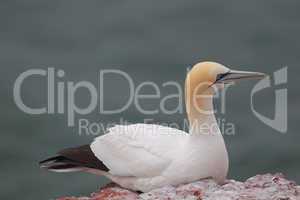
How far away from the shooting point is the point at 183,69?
11.8m

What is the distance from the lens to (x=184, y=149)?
20.8 feet

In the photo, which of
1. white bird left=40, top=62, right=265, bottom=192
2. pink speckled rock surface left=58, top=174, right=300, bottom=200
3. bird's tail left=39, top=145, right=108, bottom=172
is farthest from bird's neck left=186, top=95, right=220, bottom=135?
bird's tail left=39, top=145, right=108, bottom=172

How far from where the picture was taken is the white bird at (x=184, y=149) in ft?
20.3

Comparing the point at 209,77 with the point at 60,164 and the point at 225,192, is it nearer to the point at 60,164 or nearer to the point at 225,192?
the point at 225,192

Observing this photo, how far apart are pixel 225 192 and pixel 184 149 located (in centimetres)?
70

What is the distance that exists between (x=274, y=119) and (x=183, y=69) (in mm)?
1481

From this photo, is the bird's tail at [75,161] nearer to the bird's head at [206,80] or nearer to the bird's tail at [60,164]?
the bird's tail at [60,164]

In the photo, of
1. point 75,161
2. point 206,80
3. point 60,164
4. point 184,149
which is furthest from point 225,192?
point 60,164

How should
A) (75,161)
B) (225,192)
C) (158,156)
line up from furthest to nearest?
(75,161) < (158,156) < (225,192)

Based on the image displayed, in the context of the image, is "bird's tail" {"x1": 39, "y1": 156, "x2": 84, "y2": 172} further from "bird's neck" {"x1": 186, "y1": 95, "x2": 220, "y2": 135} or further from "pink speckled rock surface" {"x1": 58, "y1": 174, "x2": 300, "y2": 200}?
"bird's neck" {"x1": 186, "y1": 95, "x2": 220, "y2": 135}

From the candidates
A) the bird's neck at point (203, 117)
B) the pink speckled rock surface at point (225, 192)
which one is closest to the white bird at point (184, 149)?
the bird's neck at point (203, 117)

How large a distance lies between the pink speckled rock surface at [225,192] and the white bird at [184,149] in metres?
0.12

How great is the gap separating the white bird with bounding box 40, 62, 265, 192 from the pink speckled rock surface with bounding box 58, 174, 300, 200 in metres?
0.12

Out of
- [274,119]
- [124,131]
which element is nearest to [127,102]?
[274,119]
